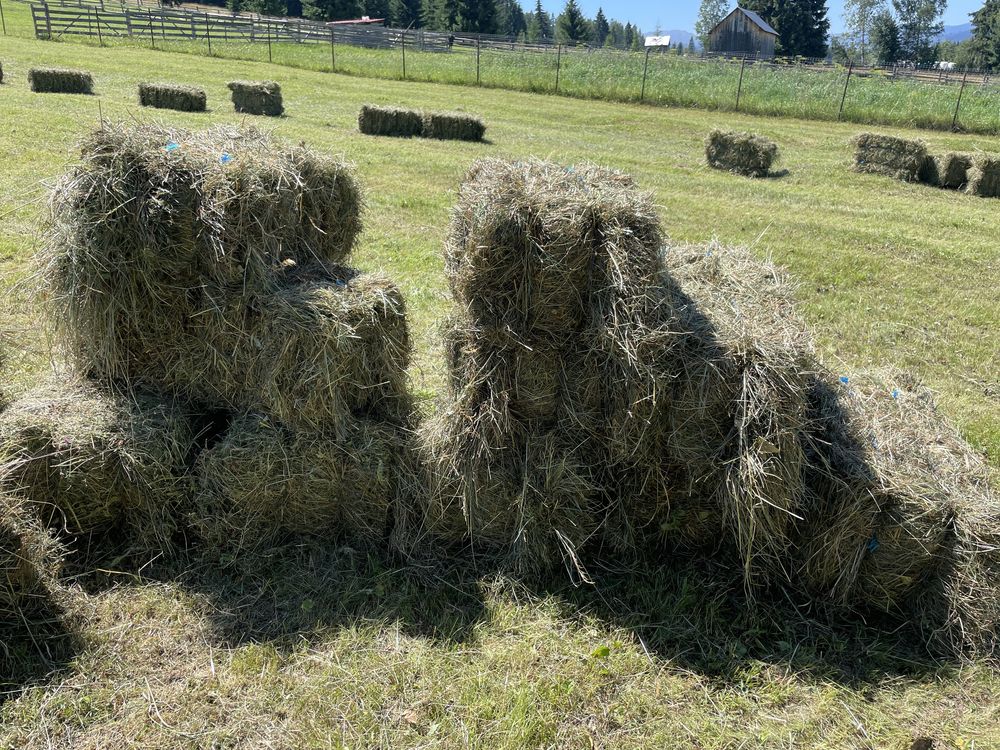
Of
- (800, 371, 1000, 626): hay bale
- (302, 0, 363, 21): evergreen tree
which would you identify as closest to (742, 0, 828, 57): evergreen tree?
(302, 0, 363, 21): evergreen tree

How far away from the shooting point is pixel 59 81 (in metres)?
18.5

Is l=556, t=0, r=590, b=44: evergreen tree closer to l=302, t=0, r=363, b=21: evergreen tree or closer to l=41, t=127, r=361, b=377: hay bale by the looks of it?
l=302, t=0, r=363, b=21: evergreen tree

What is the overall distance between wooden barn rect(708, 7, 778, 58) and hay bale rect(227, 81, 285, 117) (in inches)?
2484

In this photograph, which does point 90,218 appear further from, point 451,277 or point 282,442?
point 451,277

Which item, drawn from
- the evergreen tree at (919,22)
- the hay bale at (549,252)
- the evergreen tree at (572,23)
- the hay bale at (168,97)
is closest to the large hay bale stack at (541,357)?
the hay bale at (549,252)

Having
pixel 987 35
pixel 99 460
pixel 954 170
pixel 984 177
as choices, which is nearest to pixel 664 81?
pixel 954 170

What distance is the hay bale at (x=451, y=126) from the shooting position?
17.4 metres

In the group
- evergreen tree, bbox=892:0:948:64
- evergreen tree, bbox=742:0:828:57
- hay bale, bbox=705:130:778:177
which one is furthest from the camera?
evergreen tree, bbox=892:0:948:64

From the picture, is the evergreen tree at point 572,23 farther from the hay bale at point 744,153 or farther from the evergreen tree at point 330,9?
the hay bale at point 744,153

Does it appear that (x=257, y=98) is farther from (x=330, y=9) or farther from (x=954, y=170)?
(x=330, y=9)

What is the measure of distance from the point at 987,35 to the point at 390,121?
93.6m

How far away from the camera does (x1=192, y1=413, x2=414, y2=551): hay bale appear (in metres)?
4.00

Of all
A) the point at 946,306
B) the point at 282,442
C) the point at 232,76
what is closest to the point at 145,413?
the point at 282,442

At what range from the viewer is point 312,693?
328cm
